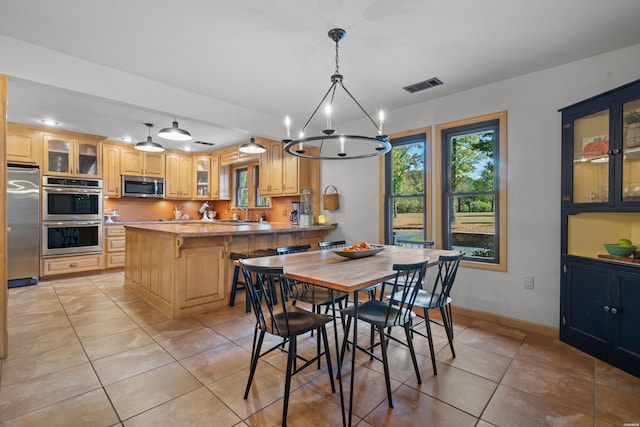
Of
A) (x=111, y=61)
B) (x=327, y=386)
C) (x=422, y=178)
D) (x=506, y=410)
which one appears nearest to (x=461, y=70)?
(x=422, y=178)

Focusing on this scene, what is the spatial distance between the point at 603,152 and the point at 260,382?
323cm

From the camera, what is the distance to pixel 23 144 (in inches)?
185

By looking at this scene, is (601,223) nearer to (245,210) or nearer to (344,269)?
(344,269)

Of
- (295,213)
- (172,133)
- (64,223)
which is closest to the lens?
(172,133)

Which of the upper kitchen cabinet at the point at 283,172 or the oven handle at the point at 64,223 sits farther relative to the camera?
the upper kitchen cabinet at the point at 283,172

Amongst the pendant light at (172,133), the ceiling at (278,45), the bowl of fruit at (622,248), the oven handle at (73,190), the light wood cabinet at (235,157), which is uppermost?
the ceiling at (278,45)

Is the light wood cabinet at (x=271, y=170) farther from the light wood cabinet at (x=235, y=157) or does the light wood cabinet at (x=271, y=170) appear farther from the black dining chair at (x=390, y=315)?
the black dining chair at (x=390, y=315)

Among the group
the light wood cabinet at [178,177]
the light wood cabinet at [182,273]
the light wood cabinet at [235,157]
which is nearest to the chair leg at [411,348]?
the light wood cabinet at [182,273]

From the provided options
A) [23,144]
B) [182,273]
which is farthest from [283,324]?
[23,144]

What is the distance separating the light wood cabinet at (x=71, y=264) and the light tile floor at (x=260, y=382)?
226cm

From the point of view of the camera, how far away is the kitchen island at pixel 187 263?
3.21m

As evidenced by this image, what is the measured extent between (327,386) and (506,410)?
109 cm

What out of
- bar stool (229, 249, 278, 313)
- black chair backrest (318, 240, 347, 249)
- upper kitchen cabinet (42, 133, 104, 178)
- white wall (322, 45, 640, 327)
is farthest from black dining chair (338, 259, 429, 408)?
upper kitchen cabinet (42, 133, 104, 178)

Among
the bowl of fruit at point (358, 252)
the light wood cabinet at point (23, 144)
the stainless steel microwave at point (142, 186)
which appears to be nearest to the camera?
the bowl of fruit at point (358, 252)
